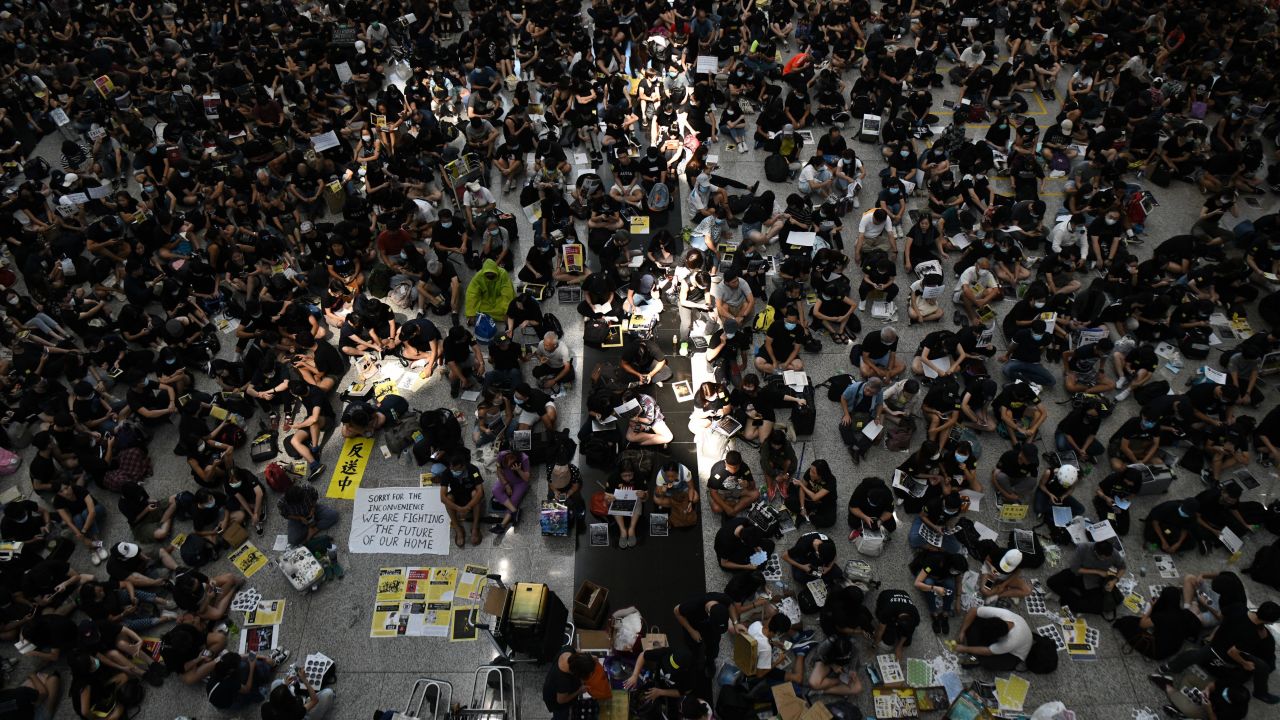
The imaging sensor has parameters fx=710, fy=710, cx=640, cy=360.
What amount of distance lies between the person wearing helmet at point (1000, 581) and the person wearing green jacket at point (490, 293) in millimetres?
7871

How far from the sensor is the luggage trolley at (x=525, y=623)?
787 cm

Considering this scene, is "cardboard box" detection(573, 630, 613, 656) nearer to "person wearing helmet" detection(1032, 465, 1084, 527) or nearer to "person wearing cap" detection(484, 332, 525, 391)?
"person wearing cap" detection(484, 332, 525, 391)

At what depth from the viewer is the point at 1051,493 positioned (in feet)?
30.5

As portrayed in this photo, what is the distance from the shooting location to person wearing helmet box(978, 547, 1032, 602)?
27.5ft

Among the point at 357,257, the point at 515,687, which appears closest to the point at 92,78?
the point at 357,257

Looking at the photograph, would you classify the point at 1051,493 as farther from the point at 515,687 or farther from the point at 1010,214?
the point at 515,687

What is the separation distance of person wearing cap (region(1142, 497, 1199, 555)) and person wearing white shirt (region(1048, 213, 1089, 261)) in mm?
5150

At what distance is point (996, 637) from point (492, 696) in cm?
558

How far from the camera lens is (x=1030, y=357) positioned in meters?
11.0

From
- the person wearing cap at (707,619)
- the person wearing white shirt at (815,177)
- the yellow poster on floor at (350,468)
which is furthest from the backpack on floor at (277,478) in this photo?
the person wearing white shirt at (815,177)

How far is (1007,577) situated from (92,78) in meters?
22.5

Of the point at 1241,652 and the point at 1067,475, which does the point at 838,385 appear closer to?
the point at 1067,475

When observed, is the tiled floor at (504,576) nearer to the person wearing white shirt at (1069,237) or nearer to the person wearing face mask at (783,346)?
the person wearing face mask at (783,346)

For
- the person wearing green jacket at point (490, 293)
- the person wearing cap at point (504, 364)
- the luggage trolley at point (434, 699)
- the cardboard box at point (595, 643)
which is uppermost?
the person wearing green jacket at point (490, 293)
